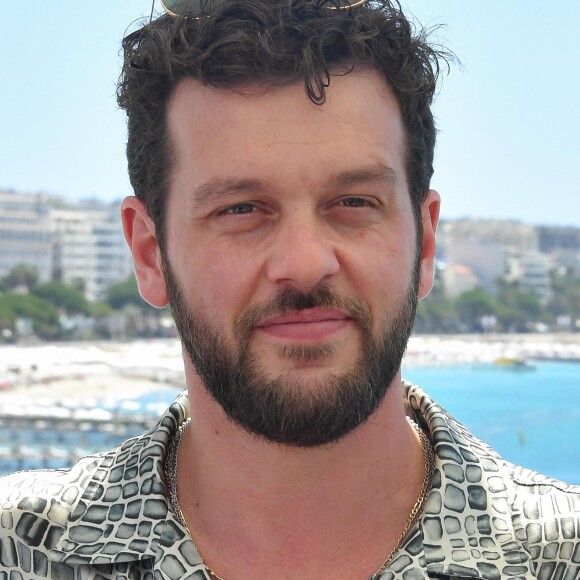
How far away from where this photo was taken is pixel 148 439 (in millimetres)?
1188

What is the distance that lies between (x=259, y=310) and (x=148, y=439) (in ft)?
0.83

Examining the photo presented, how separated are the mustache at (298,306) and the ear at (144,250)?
180mm

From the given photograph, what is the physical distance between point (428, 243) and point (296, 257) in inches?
9.2

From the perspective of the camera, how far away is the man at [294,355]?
1.02 m

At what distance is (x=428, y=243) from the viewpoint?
118cm

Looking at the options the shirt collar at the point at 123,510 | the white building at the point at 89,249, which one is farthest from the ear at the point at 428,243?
the white building at the point at 89,249

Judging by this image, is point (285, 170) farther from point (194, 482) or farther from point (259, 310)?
point (194, 482)

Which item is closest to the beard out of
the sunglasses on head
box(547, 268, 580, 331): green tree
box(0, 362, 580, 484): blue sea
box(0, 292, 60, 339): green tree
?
the sunglasses on head

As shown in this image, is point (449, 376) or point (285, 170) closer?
point (285, 170)

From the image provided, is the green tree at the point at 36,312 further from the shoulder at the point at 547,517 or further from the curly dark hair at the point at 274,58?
the shoulder at the point at 547,517

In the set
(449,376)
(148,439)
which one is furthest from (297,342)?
(449,376)

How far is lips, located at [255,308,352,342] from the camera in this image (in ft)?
3.34

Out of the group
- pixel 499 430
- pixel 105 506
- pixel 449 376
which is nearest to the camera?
pixel 105 506

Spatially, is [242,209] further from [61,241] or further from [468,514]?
[61,241]
